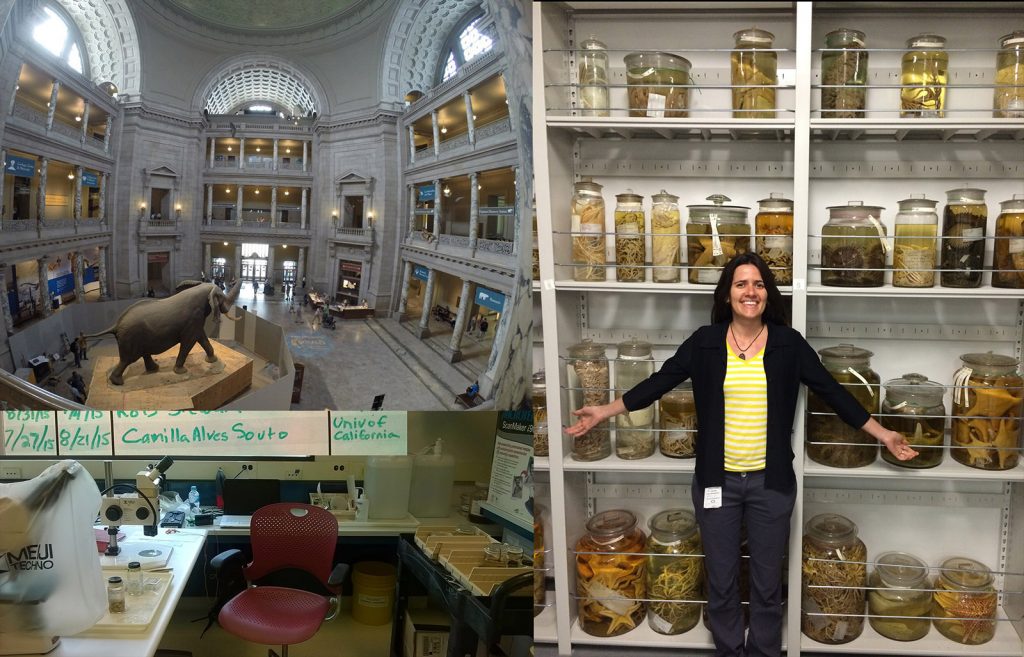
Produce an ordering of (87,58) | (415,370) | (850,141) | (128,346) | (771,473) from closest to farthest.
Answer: (87,58), (128,346), (415,370), (771,473), (850,141)

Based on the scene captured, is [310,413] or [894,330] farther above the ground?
[894,330]

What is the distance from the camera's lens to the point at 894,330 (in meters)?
2.24

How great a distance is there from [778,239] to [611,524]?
0.99 m

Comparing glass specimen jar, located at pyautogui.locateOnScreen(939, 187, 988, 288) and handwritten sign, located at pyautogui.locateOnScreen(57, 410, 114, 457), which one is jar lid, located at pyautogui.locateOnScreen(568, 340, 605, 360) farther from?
handwritten sign, located at pyautogui.locateOnScreen(57, 410, 114, 457)

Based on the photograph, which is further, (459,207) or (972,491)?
(972,491)

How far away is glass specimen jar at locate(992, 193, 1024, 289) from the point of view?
194 cm

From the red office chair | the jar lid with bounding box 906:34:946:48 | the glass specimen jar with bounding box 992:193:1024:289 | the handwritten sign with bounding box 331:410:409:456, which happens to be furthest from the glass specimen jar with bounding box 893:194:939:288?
the red office chair

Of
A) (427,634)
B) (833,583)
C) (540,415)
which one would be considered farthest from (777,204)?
(427,634)

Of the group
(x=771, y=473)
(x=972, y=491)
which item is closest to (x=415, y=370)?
(x=771, y=473)

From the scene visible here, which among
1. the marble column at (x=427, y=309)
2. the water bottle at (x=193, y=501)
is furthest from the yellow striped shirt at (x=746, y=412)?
the water bottle at (x=193, y=501)

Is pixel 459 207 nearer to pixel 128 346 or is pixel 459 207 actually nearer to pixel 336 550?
pixel 128 346

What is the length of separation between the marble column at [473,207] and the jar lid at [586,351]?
0.64 metres

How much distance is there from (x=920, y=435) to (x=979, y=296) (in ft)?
1.34

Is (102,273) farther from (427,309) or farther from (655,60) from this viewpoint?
(655,60)
